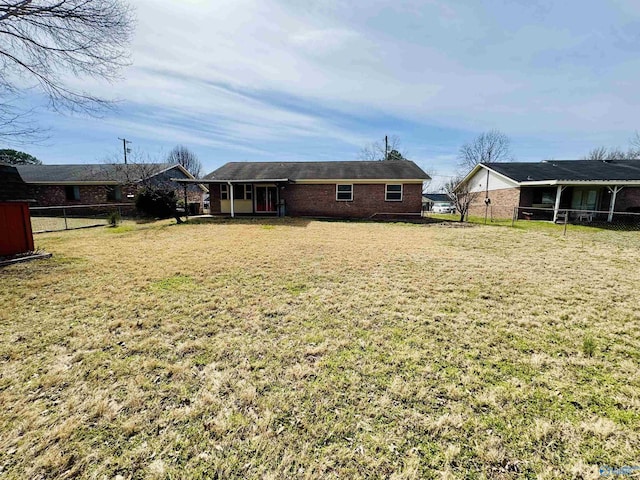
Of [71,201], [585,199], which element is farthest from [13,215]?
[585,199]

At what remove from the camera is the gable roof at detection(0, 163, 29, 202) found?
7.02 metres

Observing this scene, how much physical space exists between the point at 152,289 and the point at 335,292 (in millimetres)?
3201

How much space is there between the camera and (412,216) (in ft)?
60.9

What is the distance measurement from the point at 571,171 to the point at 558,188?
471cm

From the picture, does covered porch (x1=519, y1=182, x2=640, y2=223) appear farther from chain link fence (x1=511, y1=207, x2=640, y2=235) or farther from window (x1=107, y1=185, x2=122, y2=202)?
window (x1=107, y1=185, x2=122, y2=202)

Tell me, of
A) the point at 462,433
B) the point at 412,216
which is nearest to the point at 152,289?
the point at 462,433

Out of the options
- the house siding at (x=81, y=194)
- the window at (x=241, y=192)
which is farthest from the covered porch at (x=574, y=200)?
the house siding at (x=81, y=194)

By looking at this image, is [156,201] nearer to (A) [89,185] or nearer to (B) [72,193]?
(A) [89,185]

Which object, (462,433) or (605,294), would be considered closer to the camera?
→ (462,433)

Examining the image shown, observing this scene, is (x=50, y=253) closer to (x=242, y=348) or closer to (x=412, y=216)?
(x=242, y=348)

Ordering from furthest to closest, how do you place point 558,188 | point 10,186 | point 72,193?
point 72,193 < point 558,188 < point 10,186

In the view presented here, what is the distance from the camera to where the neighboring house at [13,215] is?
23.1 ft

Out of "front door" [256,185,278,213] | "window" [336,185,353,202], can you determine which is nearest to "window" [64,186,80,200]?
"front door" [256,185,278,213]

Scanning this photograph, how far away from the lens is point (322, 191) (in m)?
18.8
